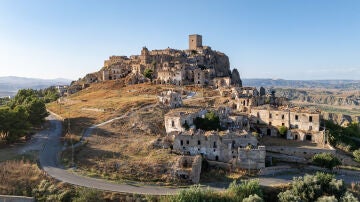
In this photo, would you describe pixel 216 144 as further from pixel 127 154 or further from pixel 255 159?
pixel 127 154

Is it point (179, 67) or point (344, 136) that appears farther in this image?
point (179, 67)

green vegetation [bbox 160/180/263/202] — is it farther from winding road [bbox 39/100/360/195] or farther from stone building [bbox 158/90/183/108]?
stone building [bbox 158/90/183/108]

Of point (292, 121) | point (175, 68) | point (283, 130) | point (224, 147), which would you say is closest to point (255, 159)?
point (224, 147)

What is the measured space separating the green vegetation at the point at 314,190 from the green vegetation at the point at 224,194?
3.15m

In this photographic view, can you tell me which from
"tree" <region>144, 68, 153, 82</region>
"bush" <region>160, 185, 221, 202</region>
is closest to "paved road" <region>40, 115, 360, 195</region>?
"bush" <region>160, 185, 221, 202</region>

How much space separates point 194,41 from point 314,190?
327 ft

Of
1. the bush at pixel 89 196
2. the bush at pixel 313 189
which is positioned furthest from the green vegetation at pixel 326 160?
the bush at pixel 89 196

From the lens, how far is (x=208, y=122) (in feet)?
180

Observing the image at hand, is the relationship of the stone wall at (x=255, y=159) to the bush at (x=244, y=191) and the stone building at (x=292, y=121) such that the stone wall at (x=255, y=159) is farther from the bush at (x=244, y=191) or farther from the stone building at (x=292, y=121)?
the stone building at (x=292, y=121)

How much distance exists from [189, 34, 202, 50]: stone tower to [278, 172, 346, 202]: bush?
317 feet

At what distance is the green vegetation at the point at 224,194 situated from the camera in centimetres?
3203

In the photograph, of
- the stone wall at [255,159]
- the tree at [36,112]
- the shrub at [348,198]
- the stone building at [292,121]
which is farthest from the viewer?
the tree at [36,112]

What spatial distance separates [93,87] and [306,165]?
77245 mm

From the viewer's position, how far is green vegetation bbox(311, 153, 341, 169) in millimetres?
44094
